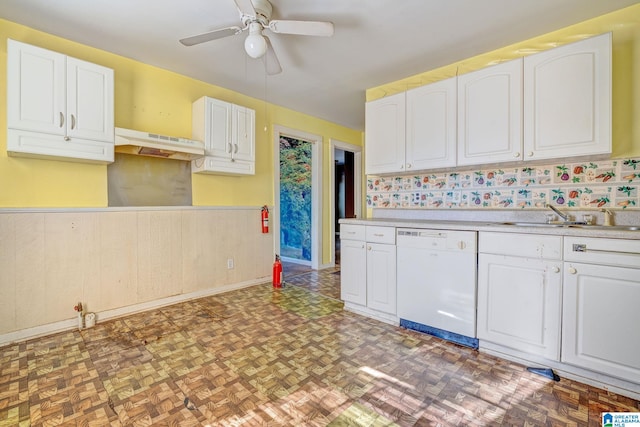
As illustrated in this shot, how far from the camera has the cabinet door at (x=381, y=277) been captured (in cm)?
269

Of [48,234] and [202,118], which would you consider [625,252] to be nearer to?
[202,118]

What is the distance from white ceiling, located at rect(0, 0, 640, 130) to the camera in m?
2.12

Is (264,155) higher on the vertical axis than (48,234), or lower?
Answer: higher

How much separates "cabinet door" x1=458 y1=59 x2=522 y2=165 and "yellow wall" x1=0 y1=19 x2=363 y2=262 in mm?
2625

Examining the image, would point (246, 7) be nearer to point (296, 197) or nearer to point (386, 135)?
point (386, 135)

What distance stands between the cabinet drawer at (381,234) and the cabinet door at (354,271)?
124 mm

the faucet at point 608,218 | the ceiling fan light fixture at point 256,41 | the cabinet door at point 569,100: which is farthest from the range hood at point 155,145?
the faucet at point 608,218

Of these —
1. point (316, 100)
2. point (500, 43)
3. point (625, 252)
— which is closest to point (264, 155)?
point (316, 100)

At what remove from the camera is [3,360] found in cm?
Result: 207

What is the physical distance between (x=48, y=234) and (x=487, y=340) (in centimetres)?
369

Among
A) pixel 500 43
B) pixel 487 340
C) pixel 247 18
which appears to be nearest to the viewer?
pixel 247 18

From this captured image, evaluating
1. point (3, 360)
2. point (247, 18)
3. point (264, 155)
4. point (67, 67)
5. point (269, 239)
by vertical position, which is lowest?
point (3, 360)

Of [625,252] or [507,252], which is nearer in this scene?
[625,252]

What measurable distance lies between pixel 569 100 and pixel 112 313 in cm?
426
